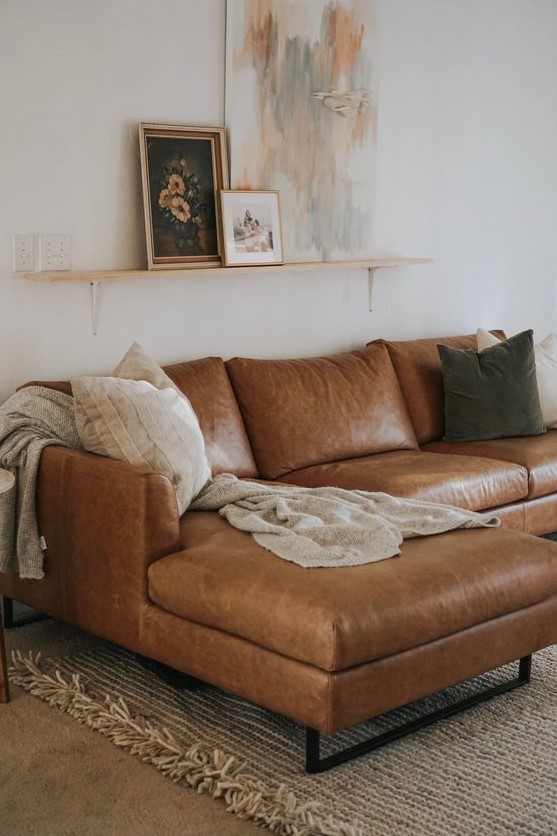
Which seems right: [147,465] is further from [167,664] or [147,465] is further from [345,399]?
[345,399]

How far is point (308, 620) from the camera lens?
2.51 m

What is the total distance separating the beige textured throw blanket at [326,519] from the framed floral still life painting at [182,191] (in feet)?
3.00

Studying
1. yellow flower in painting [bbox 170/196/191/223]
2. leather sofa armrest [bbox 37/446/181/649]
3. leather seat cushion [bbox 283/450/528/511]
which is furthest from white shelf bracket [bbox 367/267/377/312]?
leather sofa armrest [bbox 37/446/181/649]

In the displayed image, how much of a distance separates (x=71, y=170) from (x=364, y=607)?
1912 millimetres

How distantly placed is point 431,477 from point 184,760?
1483 mm

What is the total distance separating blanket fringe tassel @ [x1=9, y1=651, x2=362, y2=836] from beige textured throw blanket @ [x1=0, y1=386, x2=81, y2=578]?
31 cm

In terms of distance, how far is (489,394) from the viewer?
445 centimetres

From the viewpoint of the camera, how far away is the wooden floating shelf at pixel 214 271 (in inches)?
142

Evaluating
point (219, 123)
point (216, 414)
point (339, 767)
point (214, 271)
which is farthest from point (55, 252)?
point (339, 767)

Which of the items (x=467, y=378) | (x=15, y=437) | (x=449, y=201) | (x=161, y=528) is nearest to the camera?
(x=161, y=528)

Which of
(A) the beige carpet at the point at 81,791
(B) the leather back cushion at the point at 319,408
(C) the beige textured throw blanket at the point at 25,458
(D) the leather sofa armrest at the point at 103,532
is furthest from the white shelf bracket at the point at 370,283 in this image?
(A) the beige carpet at the point at 81,791

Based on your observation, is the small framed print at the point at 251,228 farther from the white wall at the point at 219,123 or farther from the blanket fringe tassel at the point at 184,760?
the blanket fringe tassel at the point at 184,760

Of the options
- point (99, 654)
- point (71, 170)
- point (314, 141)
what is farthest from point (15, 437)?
point (314, 141)

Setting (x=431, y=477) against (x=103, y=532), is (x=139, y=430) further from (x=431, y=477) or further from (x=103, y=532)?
(x=431, y=477)
